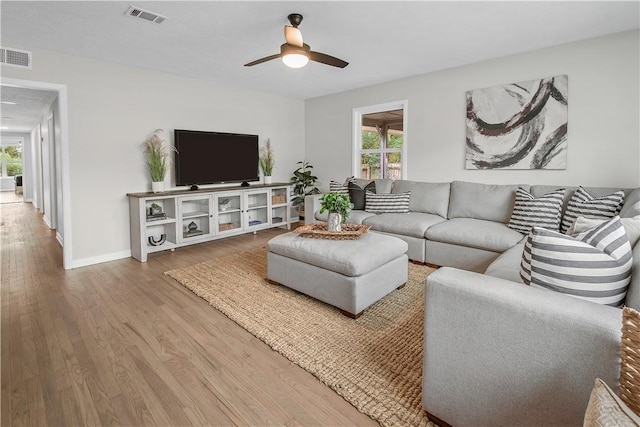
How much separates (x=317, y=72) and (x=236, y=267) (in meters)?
2.77

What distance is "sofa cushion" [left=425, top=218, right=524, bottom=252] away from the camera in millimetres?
3139

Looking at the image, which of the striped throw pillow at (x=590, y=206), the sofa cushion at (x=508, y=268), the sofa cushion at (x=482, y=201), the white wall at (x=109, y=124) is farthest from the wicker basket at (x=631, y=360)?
the white wall at (x=109, y=124)

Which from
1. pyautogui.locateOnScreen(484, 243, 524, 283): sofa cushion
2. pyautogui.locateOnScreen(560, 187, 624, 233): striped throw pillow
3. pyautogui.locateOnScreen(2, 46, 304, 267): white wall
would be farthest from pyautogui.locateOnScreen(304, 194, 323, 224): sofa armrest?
pyautogui.locateOnScreen(560, 187, 624, 233): striped throw pillow

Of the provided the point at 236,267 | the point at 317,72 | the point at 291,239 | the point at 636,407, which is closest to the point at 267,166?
the point at 317,72

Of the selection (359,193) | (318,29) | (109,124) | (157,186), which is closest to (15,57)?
(109,124)

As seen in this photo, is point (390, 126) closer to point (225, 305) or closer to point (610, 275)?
point (225, 305)

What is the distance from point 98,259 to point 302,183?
3442 millimetres

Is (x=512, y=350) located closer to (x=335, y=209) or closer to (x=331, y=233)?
(x=331, y=233)

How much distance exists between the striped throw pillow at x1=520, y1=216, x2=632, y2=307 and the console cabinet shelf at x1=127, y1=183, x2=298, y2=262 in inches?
158

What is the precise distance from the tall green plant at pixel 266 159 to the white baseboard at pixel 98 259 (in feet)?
8.08

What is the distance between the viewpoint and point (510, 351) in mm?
1195

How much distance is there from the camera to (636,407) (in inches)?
34.4

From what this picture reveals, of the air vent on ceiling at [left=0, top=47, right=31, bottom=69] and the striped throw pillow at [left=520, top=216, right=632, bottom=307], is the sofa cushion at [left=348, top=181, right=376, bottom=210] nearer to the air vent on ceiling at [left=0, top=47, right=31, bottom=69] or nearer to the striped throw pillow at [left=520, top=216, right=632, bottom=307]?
the striped throw pillow at [left=520, top=216, right=632, bottom=307]

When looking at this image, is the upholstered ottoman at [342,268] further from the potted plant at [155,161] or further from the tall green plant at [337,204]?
the potted plant at [155,161]
